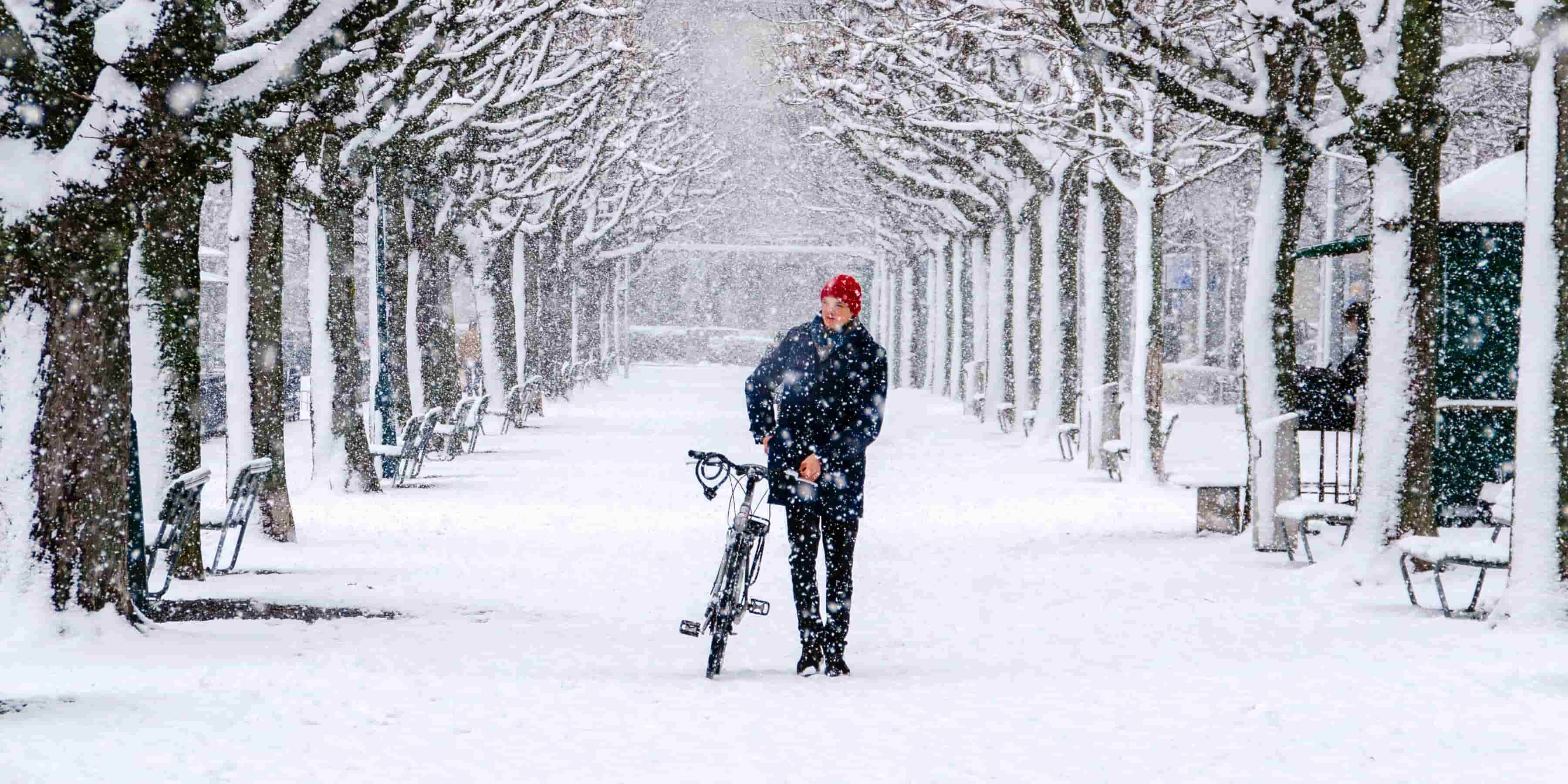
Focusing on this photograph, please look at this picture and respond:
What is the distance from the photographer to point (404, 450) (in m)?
21.2

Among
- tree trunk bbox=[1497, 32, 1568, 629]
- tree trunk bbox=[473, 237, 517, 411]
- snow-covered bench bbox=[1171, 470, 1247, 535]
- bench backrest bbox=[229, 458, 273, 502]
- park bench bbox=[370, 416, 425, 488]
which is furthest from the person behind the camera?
tree trunk bbox=[473, 237, 517, 411]

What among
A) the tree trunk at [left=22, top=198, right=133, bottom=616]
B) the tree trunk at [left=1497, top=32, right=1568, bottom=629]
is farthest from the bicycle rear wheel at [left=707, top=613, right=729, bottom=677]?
the tree trunk at [left=1497, top=32, right=1568, bottom=629]

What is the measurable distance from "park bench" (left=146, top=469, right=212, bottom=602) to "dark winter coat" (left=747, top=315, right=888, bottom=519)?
3.39 m

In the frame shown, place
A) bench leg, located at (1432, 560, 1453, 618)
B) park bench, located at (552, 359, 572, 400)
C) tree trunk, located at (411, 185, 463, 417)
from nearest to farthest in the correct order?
1. bench leg, located at (1432, 560, 1453, 618)
2. tree trunk, located at (411, 185, 463, 417)
3. park bench, located at (552, 359, 572, 400)

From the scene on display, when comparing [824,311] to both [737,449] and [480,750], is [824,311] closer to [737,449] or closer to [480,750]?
[480,750]

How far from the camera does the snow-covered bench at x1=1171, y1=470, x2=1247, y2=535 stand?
15672mm

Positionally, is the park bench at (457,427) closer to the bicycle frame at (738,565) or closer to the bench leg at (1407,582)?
the bench leg at (1407,582)

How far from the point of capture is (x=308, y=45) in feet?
30.2

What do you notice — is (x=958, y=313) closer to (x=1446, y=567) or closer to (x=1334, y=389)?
(x=1334, y=389)

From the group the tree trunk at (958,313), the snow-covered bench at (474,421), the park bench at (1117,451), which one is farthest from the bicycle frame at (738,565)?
the tree trunk at (958,313)

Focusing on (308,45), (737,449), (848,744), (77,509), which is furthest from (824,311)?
(737,449)

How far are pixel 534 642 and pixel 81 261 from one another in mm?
2770

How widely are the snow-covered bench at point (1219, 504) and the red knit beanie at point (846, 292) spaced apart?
778 cm

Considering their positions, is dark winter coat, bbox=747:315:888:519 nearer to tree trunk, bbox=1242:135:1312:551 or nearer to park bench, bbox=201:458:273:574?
park bench, bbox=201:458:273:574
